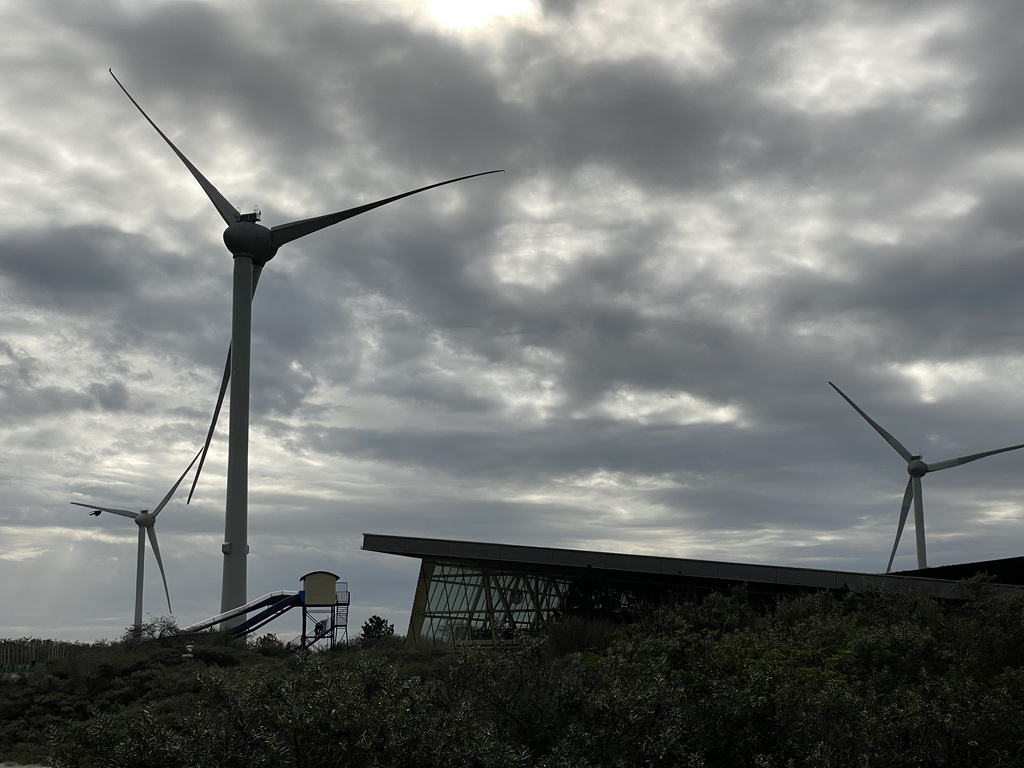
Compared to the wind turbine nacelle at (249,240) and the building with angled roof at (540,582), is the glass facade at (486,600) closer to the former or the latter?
the building with angled roof at (540,582)

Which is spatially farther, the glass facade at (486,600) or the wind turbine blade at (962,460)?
the wind turbine blade at (962,460)

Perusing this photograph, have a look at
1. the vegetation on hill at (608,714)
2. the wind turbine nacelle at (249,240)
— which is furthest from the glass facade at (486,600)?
the vegetation on hill at (608,714)

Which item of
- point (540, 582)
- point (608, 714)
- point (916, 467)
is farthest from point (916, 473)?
point (608, 714)

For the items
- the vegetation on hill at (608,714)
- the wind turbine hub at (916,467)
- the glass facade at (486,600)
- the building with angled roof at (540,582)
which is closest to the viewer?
the vegetation on hill at (608,714)

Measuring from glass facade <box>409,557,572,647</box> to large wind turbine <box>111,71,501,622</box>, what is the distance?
38.0ft

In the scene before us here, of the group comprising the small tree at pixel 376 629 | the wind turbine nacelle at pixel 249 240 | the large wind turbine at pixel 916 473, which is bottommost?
the small tree at pixel 376 629

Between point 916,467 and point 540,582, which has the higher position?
point 916,467

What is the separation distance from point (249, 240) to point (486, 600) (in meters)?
26.4

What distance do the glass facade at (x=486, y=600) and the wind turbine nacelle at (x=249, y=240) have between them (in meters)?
22.0

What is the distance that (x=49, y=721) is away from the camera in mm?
35531

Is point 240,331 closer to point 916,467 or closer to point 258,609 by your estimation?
point 258,609

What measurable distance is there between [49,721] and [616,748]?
91.5ft

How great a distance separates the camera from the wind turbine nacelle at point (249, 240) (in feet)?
200

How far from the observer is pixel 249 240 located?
60719mm
